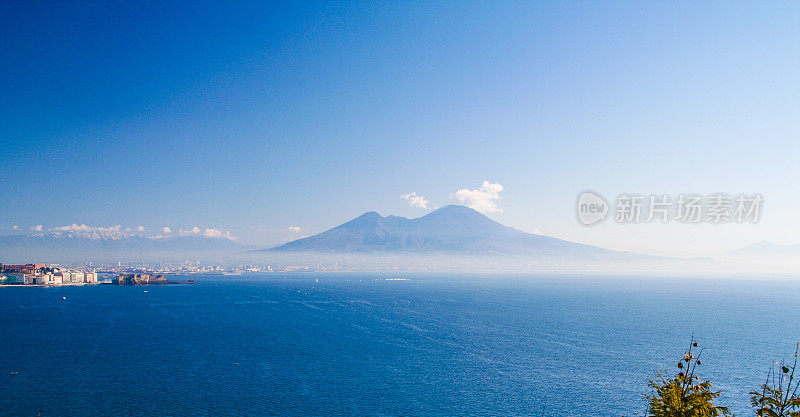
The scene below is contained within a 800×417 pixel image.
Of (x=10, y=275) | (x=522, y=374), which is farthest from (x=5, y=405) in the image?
(x=10, y=275)

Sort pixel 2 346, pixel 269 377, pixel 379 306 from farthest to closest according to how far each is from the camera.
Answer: pixel 379 306
pixel 2 346
pixel 269 377

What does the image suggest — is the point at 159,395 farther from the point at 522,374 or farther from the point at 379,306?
the point at 379,306

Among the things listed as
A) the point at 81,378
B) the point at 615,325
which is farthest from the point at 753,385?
the point at 81,378

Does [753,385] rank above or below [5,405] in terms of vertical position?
below

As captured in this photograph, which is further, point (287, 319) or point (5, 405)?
point (287, 319)

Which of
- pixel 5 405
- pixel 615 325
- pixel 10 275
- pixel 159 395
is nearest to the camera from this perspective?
pixel 5 405

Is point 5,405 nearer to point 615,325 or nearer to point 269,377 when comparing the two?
point 269,377
